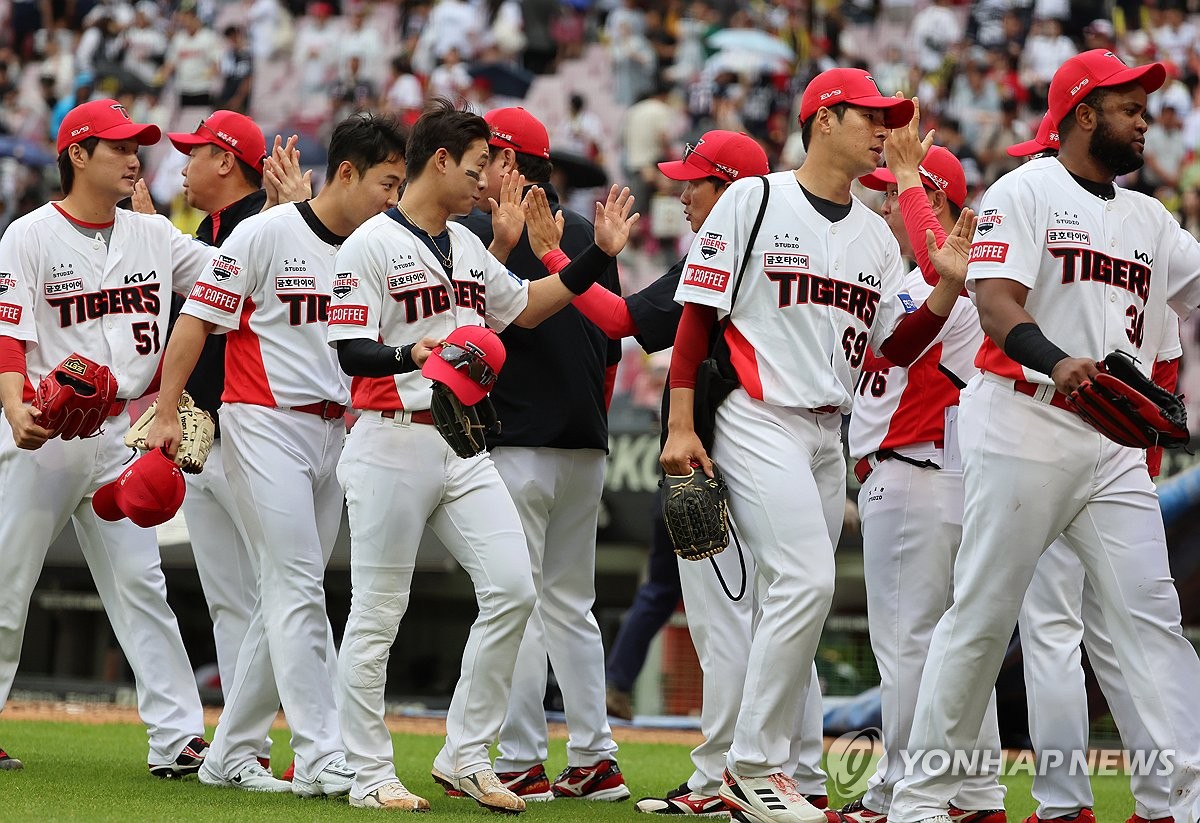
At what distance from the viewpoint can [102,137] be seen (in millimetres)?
6684

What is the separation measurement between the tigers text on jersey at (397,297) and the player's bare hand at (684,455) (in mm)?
893

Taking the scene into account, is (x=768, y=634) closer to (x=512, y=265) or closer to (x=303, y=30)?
(x=512, y=265)

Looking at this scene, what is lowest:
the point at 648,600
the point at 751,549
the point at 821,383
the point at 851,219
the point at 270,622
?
the point at 648,600

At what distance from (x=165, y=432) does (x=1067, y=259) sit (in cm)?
334

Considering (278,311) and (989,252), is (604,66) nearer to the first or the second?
(278,311)

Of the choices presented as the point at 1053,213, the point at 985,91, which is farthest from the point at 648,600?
the point at 985,91

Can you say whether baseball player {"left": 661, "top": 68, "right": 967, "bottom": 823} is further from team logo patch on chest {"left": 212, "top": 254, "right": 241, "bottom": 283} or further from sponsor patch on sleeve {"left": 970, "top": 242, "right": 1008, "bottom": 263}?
team logo patch on chest {"left": 212, "top": 254, "right": 241, "bottom": 283}

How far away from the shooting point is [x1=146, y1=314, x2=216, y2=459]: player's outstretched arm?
597 centimetres

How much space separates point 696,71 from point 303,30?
636 cm

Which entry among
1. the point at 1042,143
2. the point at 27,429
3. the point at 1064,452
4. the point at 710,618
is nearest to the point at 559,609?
the point at 710,618

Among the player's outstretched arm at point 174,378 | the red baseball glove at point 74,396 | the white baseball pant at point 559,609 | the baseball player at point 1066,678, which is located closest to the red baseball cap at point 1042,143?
the baseball player at point 1066,678

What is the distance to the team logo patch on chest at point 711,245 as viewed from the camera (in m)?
5.44

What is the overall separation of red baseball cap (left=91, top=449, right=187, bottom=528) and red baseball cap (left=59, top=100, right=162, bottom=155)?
1.55 meters

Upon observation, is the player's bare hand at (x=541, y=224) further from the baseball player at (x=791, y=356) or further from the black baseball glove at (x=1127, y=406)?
the black baseball glove at (x=1127, y=406)
